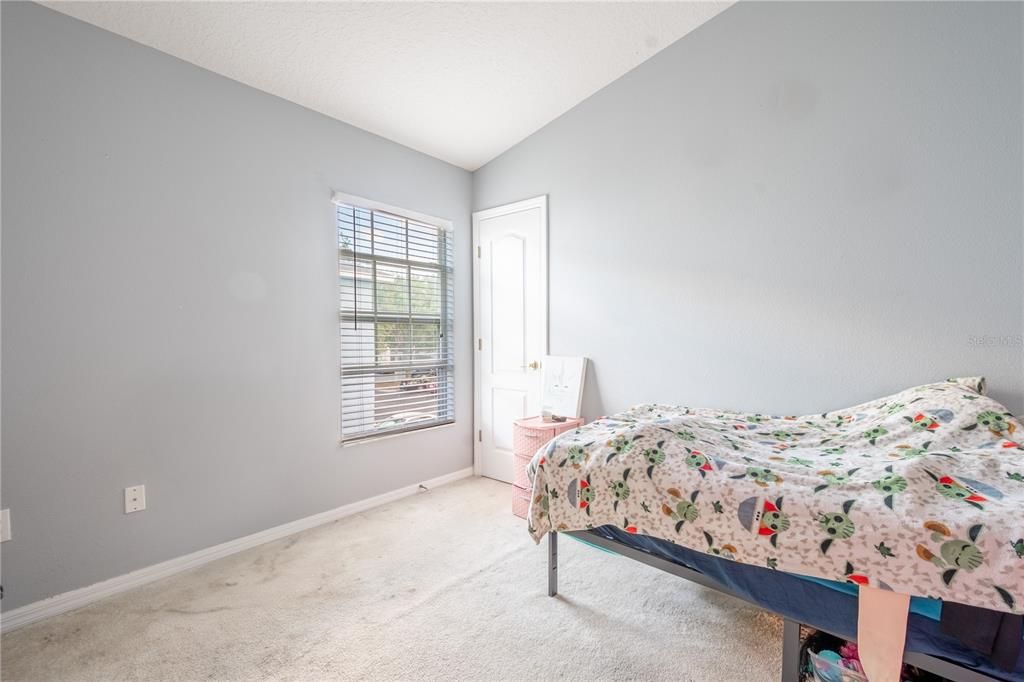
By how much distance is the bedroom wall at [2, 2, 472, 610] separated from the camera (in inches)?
72.1

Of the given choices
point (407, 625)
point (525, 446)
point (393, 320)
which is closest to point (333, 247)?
point (393, 320)

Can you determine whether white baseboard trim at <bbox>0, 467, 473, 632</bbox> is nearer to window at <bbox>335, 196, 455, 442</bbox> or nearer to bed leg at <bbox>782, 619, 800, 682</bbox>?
window at <bbox>335, 196, 455, 442</bbox>

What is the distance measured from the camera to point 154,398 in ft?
7.02

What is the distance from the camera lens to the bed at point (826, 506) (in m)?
1.10

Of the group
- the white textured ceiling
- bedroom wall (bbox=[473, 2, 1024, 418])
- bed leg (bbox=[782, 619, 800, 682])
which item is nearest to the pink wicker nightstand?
bedroom wall (bbox=[473, 2, 1024, 418])

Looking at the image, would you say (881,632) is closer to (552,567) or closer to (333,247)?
(552,567)

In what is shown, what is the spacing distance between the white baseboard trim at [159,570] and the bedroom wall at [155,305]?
0.04 m

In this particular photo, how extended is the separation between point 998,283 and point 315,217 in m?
3.33

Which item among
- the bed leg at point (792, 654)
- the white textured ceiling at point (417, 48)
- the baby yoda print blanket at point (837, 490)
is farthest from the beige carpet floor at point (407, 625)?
the white textured ceiling at point (417, 48)

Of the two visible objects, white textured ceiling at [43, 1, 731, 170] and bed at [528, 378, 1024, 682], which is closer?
bed at [528, 378, 1024, 682]

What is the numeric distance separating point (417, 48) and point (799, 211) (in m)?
2.14

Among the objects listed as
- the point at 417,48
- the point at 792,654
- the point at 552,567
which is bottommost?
the point at 552,567

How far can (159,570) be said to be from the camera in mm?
2145

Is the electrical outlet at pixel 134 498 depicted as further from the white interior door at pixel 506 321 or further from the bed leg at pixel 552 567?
the white interior door at pixel 506 321
